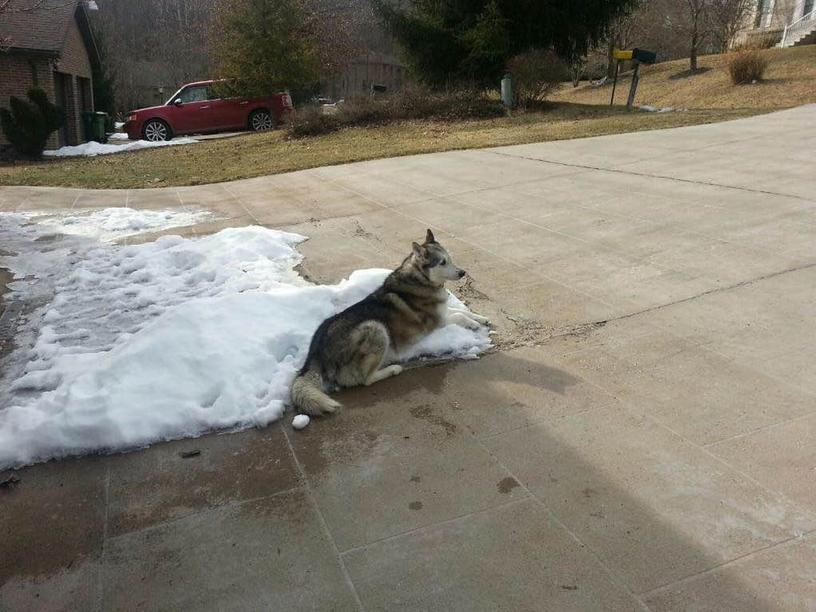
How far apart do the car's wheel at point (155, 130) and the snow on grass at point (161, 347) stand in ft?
61.0

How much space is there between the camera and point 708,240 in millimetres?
6586

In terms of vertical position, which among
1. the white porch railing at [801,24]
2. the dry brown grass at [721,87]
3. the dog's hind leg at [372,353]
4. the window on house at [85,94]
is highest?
the white porch railing at [801,24]

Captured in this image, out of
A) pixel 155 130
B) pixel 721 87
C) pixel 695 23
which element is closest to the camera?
pixel 155 130

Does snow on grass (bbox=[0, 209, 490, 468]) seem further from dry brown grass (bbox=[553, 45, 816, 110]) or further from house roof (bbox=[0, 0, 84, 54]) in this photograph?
house roof (bbox=[0, 0, 84, 54])

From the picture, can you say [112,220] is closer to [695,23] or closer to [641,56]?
[641,56]

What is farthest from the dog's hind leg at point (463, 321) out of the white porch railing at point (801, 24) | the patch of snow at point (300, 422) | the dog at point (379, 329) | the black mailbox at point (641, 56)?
the white porch railing at point (801, 24)

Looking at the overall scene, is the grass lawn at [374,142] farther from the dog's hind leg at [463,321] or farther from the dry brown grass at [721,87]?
the dog's hind leg at [463,321]

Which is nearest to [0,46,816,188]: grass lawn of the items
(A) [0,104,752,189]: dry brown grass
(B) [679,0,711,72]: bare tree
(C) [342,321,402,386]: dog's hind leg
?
(A) [0,104,752,189]: dry brown grass

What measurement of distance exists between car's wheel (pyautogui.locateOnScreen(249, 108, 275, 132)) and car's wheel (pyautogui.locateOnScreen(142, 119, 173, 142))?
3.11 m

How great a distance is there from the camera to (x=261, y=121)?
25.0 meters

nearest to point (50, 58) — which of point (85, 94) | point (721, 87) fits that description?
point (85, 94)

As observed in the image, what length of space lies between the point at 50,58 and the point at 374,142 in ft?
42.3

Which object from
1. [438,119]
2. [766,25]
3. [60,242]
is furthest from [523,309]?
[766,25]

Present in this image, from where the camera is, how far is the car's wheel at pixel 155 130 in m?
23.8
